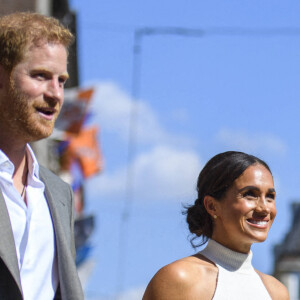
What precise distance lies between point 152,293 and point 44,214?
0.78m

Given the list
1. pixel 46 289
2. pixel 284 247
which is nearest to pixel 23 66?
pixel 46 289

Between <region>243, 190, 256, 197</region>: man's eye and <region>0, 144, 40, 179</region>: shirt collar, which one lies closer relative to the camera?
<region>0, 144, 40, 179</region>: shirt collar

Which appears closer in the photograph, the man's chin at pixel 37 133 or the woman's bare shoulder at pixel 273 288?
the man's chin at pixel 37 133

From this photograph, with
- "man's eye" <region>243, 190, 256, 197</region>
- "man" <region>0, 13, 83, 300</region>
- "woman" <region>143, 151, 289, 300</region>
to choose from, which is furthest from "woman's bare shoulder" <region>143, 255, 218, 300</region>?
"man" <region>0, 13, 83, 300</region>

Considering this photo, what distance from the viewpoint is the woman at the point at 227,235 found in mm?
4520

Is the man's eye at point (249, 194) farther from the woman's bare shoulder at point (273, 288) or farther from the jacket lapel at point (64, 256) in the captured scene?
the jacket lapel at point (64, 256)

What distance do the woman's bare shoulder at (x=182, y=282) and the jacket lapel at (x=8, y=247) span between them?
0.94m

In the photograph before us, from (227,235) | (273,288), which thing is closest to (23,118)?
(227,235)

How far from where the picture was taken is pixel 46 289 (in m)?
3.98

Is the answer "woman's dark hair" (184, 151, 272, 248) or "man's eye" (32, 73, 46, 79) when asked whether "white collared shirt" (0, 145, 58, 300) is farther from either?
"woman's dark hair" (184, 151, 272, 248)

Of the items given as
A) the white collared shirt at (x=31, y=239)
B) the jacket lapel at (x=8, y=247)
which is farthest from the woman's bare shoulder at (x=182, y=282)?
the jacket lapel at (x=8, y=247)

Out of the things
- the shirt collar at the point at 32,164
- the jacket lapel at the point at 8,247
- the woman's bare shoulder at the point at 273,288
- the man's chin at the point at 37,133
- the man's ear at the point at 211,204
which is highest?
the man's chin at the point at 37,133

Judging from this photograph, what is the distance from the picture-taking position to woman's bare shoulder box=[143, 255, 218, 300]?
A: 4.49 m

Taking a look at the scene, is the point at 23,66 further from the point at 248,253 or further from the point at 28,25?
the point at 248,253
